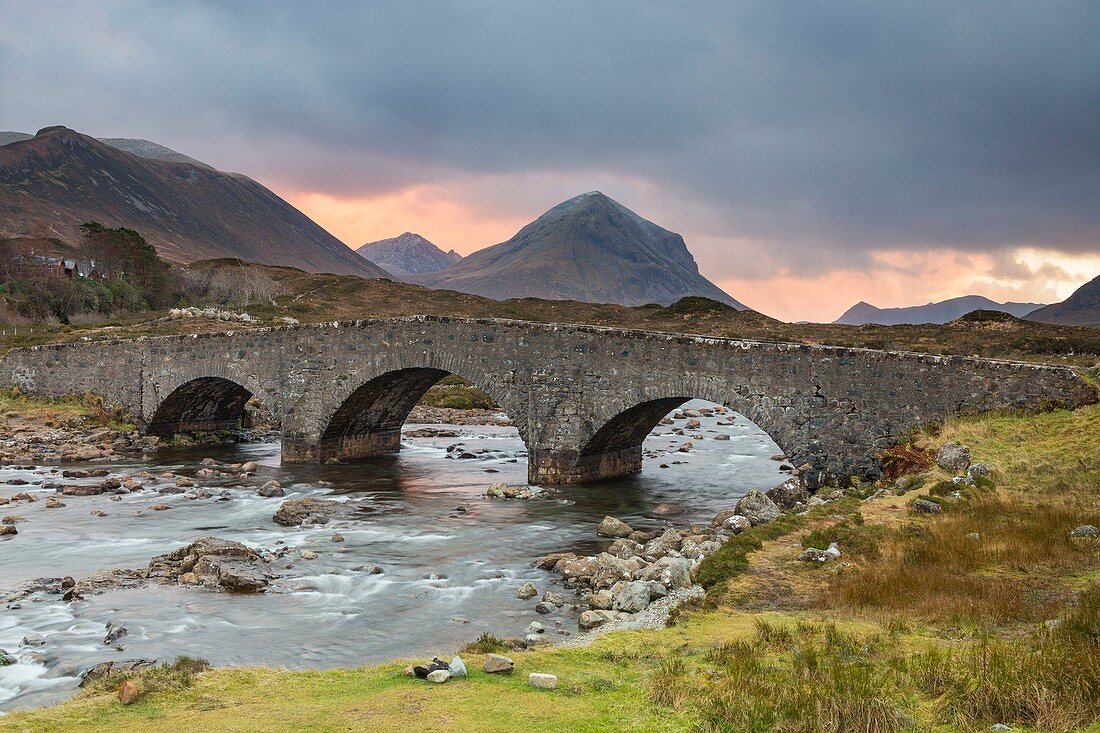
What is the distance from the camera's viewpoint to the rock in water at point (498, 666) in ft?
24.1

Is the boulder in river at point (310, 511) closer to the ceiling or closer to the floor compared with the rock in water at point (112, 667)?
closer to the floor

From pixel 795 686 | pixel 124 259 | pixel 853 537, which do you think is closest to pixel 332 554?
pixel 853 537

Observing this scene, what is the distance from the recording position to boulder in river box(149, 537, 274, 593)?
13.4 m

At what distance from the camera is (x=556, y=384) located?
22969mm

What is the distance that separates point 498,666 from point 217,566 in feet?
29.2

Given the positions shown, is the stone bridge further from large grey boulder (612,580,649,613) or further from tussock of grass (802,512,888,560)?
large grey boulder (612,580,649,613)

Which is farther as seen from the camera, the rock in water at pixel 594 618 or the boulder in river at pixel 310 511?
the boulder in river at pixel 310 511

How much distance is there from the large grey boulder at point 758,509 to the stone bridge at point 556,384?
7.12ft

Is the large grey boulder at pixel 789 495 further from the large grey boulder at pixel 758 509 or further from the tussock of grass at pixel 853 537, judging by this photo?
the tussock of grass at pixel 853 537

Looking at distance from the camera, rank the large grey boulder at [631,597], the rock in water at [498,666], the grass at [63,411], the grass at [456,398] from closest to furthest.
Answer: the rock in water at [498,666]
the large grey boulder at [631,597]
the grass at [63,411]
the grass at [456,398]

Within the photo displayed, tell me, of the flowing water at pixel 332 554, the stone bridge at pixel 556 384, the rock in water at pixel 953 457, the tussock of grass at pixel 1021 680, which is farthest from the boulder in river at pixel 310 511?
the tussock of grass at pixel 1021 680

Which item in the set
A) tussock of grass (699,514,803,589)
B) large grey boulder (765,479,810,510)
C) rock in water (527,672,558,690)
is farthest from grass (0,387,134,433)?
rock in water (527,672,558,690)

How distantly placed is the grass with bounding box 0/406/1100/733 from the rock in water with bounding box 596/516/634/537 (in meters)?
5.74

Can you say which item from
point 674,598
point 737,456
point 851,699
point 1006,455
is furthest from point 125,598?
point 737,456
